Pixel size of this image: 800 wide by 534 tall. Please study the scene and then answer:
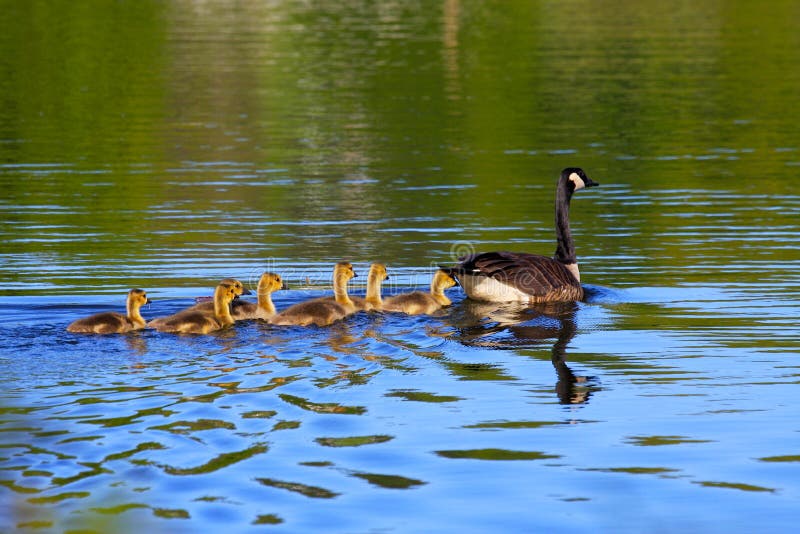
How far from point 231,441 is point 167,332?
14.7ft

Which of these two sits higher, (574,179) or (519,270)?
(574,179)

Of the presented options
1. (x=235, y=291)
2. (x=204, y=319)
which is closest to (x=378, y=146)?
(x=235, y=291)

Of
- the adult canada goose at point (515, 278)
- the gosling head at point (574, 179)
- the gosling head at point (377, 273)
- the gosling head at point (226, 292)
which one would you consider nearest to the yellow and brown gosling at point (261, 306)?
the gosling head at point (226, 292)

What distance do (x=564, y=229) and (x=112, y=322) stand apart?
7.61 m

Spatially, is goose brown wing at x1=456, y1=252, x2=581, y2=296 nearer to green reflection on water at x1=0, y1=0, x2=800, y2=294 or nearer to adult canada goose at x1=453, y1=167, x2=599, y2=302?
adult canada goose at x1=453, y1=167, x2=599, y2=302

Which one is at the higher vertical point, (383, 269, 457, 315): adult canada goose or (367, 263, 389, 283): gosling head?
(367, 263, 389, 283): gosling head

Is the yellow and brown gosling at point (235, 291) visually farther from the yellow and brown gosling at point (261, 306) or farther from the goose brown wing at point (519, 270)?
the goose brown wing at point (519, 270)

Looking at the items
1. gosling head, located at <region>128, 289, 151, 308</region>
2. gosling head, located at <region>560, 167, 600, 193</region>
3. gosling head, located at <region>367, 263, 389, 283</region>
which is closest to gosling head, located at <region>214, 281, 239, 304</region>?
gosling head, located at <region>128, 289, 151, 308</region>

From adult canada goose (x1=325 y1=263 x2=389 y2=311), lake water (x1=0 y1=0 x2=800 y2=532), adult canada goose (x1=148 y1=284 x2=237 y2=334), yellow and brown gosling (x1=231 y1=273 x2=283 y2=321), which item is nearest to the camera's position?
lake water (x1=0 y1=0 x2=800 y2=532)

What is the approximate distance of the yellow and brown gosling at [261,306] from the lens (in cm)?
1662

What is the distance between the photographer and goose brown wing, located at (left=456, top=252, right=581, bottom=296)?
17766mm

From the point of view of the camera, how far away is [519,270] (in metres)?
17.9

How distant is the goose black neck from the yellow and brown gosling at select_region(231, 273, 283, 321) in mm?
4895

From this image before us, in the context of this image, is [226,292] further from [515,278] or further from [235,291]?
[515,278]
